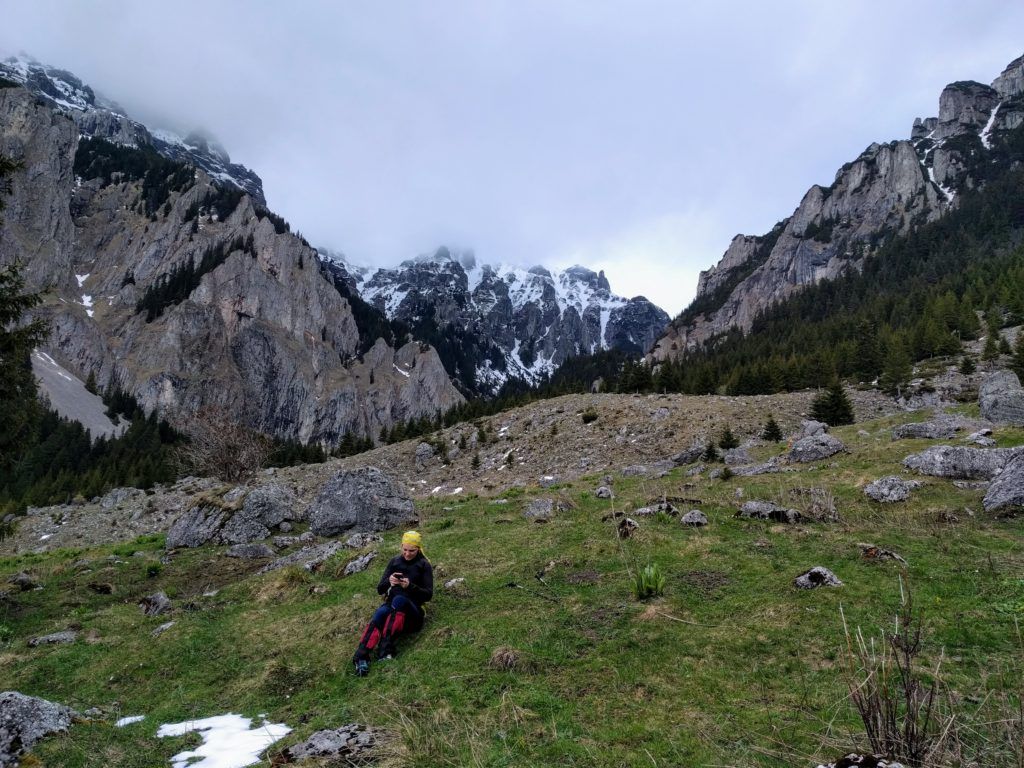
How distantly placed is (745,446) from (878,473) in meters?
12.9

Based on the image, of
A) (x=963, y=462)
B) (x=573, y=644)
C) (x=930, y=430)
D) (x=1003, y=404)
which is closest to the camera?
(x=573, y=644)

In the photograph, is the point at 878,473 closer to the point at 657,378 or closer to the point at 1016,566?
the point at 1016,566

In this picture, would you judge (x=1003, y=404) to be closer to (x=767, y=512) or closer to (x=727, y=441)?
(x=727, y=441)

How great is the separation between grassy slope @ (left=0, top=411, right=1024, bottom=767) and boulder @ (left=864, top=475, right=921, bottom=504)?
1.39 ft

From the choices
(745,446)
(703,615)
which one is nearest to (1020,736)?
(703,615)

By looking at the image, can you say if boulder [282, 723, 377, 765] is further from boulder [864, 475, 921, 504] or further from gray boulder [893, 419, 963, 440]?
gray boulder [893, 419, 963, 440]

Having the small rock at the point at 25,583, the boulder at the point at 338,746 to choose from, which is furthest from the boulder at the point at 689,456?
the small rock at the point at 25,583

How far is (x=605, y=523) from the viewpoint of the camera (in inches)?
615

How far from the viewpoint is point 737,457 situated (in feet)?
91.2

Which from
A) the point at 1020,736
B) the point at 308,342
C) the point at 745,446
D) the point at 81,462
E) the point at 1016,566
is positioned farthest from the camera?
the point at 308,342

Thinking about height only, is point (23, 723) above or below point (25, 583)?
below

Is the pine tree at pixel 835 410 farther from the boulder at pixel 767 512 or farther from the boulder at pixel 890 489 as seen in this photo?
the boulder at pixel 767 512

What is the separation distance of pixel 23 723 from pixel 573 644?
292 inches

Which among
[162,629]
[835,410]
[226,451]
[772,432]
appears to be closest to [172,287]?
[226,451]
